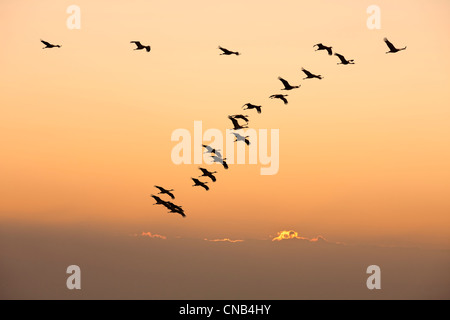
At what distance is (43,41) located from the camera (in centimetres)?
9644

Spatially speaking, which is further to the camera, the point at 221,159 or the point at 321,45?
the point at 221,159

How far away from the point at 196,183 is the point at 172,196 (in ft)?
10.6

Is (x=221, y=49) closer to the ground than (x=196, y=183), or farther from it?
farther from it

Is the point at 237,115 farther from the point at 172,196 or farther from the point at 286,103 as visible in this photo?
the point at 172,196

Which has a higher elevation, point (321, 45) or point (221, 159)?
point (321, 45)

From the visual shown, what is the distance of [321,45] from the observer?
287ft

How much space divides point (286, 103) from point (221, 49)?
9222 mm

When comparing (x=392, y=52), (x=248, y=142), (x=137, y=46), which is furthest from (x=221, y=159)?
(x=392, y=52)

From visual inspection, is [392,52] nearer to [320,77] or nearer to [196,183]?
[320,77]
